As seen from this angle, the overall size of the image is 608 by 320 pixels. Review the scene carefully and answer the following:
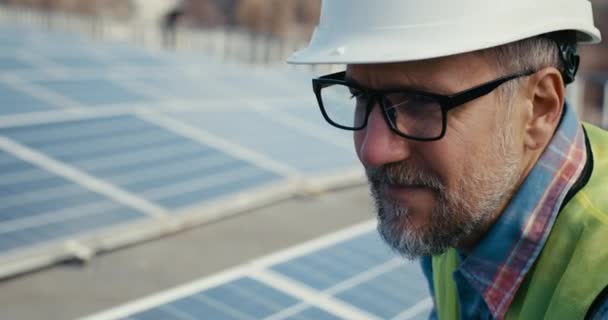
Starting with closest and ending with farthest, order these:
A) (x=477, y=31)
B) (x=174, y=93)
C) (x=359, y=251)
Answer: (x=477, y=31) < (x=359, y=251) < (x=174, y=93)

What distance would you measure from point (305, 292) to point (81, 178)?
1.93 meters

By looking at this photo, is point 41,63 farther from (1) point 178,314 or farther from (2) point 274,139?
(1) point 178,314

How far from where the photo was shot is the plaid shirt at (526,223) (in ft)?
7.36

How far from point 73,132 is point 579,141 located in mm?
4250

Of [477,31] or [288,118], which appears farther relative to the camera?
[288,118]

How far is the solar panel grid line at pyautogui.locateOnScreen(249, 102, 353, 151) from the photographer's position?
7.65 m

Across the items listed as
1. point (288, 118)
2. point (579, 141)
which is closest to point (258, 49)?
point (288, 118)

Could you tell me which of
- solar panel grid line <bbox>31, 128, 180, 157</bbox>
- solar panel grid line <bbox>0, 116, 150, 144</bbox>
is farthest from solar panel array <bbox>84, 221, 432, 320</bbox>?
solar panel grid line <bbox>0, 116, 150, 144</bbox>

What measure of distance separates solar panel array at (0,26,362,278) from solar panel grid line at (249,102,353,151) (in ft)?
0.05

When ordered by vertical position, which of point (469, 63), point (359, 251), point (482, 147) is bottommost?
point (359, 251)

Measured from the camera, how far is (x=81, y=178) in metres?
5.31

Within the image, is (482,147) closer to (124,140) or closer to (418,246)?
(418,246)

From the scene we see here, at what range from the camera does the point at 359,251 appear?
15.9 ft

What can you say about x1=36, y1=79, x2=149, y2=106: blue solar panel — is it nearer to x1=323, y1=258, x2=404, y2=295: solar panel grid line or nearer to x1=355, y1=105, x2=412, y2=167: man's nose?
x1=323, y1=258, x2=404, y2=295: solar panel grid line
